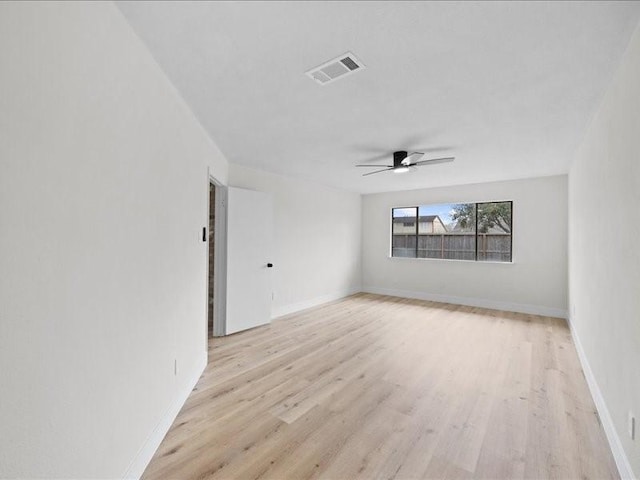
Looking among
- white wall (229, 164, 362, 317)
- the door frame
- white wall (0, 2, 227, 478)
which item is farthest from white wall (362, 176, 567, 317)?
white wall (0, 2, 227, 478)

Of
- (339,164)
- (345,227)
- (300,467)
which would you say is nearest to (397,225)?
(345,227)

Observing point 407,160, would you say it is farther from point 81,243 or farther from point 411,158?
point 81,243

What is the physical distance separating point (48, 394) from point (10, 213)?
2.04 feet

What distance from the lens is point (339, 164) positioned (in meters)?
4.41

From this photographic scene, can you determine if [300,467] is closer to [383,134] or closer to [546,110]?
[383,134]

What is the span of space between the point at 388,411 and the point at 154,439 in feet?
5.33

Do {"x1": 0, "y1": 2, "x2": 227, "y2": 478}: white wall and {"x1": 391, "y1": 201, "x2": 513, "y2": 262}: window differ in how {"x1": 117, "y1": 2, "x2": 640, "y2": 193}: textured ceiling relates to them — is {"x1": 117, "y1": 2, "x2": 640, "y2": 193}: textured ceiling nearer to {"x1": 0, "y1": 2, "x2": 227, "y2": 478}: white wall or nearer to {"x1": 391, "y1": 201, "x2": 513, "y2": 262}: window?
{"x1": 0, "y1": 2, "x2": 227, "y2": 478}: white wall

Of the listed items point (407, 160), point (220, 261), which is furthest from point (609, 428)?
point (220, 261)

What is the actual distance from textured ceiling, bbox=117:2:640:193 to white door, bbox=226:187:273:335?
1049 mm

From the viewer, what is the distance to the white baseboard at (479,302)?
5139mm

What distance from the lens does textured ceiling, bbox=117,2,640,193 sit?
4.79 ft

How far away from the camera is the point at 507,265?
5.54 metres

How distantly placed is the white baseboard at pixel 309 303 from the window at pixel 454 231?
4.68 ft

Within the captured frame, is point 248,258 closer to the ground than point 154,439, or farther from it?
farther from it
